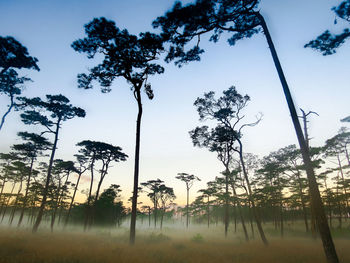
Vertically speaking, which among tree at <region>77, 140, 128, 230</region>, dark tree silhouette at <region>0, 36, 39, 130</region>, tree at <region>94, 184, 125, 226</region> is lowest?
tree at <region>94, 184, 125, 226</region>

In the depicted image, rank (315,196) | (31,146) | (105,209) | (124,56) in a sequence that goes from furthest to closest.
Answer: (105,209)
(31,146)
(124,56)
(315,196)

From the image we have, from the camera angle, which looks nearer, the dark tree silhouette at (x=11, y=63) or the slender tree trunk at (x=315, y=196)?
the slender tree trunk at (x=315, y=196)

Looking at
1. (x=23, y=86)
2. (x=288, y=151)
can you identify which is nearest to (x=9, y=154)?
(x=23, y=86)

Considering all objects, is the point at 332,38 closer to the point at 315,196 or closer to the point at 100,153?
the point at 315,196

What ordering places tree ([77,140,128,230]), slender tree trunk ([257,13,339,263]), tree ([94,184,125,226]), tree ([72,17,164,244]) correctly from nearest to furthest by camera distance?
1. slender tree trunk ([257,13,339,263])
2. tree ([72,17,164,244])
3. tree ([77,140,128,230])
4. tree ([94,184,125,226])

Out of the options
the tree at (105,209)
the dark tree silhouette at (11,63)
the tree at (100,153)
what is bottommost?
the tree at (105,209)

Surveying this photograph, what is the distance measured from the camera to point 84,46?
40.3ft

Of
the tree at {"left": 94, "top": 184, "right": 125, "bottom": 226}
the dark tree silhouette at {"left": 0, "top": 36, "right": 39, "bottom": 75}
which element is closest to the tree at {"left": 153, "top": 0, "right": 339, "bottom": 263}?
the dark tree silhouette at {"left": 0, "top": 36, "right": 39, "bottom": 75}

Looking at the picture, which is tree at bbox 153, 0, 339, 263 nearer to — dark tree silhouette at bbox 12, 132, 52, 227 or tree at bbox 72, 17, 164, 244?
tree at bbox 72, 17, 164, 244

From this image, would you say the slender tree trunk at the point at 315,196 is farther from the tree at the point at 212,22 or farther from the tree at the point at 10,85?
the tree at the point at 10,85

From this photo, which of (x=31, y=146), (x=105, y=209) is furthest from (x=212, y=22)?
(x=105, y=209)

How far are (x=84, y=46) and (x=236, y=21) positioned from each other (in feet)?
35.8

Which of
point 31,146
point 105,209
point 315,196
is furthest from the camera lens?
point 105,209

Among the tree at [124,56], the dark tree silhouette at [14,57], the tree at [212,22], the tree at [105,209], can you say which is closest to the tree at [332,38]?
the tree at [212,22]
